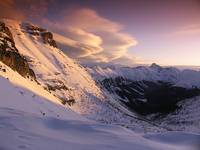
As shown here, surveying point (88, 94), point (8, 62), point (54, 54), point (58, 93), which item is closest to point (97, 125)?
point (8, 62)

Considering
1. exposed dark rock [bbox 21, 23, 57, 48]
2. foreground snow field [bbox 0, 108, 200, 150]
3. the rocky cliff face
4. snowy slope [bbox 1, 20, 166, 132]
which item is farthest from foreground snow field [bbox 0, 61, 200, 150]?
exposed dark rock [bbox 21, 23, 57, 48]

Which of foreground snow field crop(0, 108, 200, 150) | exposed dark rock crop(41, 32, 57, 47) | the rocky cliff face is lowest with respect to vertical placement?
foreground snow field crop(0, 108, 200, 150)

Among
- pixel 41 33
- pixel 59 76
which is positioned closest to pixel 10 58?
pixel 59 76

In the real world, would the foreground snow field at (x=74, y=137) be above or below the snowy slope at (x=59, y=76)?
below

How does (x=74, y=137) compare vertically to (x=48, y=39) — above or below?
below

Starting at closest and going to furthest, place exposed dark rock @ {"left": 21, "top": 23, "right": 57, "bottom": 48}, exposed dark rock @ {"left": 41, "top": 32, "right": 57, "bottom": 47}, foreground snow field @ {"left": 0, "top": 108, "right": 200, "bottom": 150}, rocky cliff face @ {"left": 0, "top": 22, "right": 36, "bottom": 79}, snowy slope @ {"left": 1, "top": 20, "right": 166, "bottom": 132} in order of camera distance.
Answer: foreground snow field @ {"left": 0, "top": 108, "right": 200, "bottom": 150} < rocky cliff face @ {"left": 0, "top": 22, "right": 36, "bottom": 79} < snowy slope @ {"left": 1, "top": 20, "right": 166, "bottom": 132} < exposed dark rock @ {"left": 41, "top": 32, "right": 57, "bottom": 47} < exposed dark rock @ {"left": 21, "top": 23, "right": 57, "bottom": 48}

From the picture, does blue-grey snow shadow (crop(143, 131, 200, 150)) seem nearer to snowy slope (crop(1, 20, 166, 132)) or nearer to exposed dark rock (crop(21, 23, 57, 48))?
snowy slope (crop(1, 20, 166, 132))

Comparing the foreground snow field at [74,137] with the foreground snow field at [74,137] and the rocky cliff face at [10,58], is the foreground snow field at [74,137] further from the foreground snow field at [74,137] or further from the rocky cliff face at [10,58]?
the rocky cliff face at [10,58]

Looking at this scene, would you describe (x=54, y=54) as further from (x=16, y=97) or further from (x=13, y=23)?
(x=16, y=97)

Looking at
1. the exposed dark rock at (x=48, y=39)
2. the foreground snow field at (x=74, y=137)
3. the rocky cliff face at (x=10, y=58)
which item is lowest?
the foreground snow field at (x=74, y=137)

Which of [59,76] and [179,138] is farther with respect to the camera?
[59,76]

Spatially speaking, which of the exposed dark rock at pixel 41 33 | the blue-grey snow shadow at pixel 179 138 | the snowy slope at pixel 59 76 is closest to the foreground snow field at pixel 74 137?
the blue-grey snow shadow at pixel 179 138

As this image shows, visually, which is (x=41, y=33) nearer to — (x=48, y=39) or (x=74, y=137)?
(x=48, y=39)

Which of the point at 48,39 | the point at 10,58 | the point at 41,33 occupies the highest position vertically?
the point at 41,33
